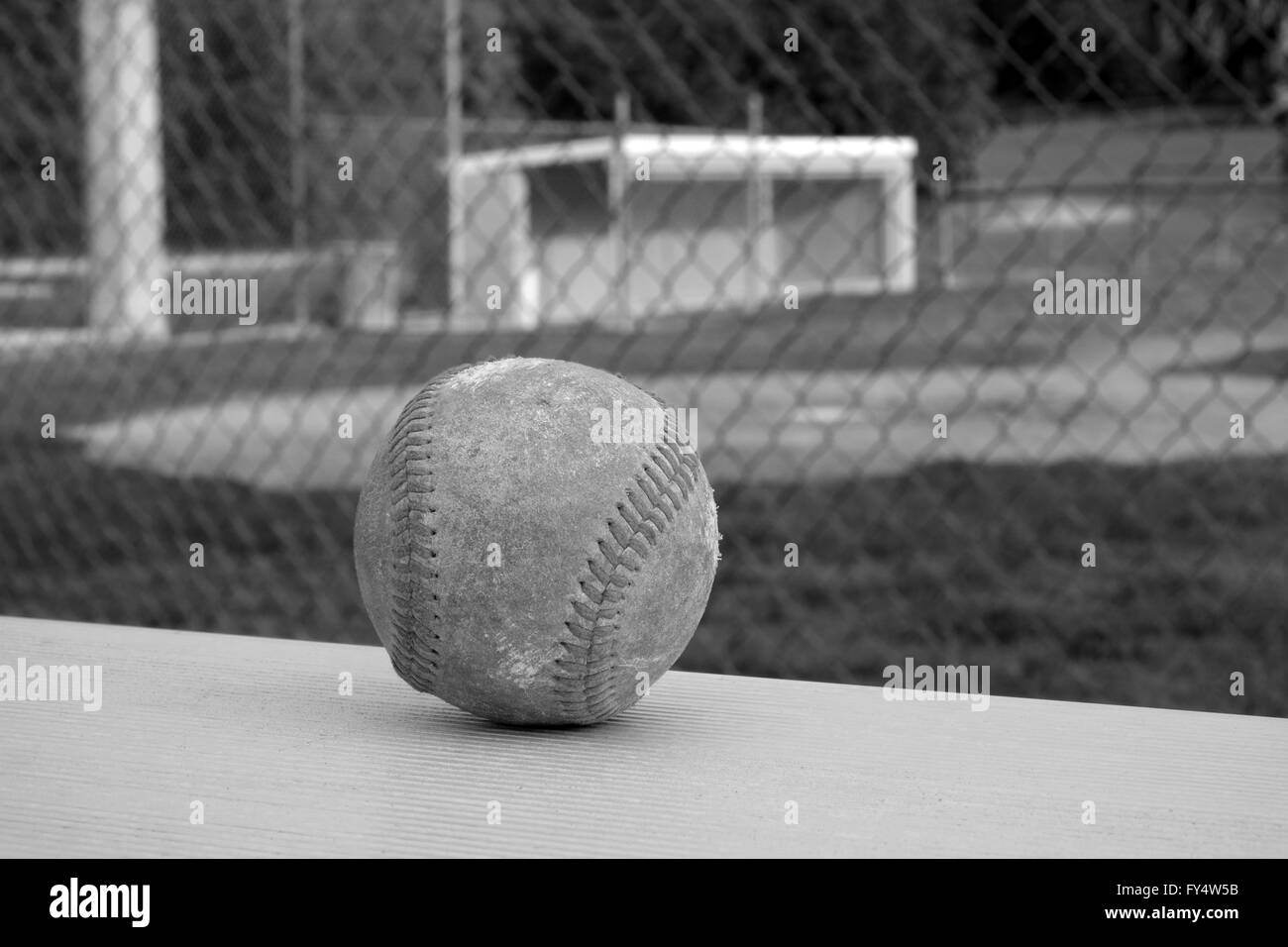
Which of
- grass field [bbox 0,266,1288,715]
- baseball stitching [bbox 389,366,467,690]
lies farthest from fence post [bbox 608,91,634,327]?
baseball stitching [bbox 389,366,467,690]

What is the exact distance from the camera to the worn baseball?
73.6 inches

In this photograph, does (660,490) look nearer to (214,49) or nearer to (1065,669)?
(1065,669)

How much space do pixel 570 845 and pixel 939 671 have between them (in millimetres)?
2284

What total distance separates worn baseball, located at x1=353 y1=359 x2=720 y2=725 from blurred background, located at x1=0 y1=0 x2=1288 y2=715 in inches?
57.7

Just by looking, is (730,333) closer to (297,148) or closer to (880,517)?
(297,148)

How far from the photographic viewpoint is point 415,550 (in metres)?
1.90

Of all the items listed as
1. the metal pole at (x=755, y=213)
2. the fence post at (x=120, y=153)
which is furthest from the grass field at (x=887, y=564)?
the metal pole at (x=755, y=213)

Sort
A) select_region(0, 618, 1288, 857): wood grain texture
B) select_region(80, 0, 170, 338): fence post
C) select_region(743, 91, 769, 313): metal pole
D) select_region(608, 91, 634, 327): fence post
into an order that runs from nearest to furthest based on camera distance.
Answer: select_region(0, 618, 1288, 857): wood grain texture, select_region(608, 91, 634, 327): fence post, select_region(80, 0, 170, 338): fence post, select_region(743, 91, 769, 313): metal pole

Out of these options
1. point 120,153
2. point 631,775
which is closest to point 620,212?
point 120,153

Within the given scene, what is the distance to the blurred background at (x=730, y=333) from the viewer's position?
420 centimetres

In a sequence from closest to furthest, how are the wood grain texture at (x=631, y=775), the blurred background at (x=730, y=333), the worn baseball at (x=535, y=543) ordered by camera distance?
1. the wood grain texture at (x=631, y=775)
2. the worn baseball at (x=535, y=543)
3. the blurred background at (x=730, y=333)

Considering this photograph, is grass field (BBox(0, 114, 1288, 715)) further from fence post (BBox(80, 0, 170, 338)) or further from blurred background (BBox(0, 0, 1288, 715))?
fence post (BBox(80, 0, 170, 338))

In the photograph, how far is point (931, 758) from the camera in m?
1.97

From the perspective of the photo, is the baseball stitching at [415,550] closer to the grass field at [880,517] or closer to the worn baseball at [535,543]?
the worn baseball at [535,543]
